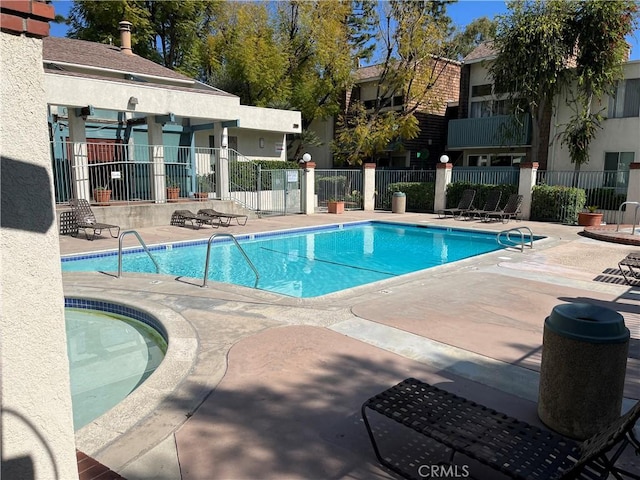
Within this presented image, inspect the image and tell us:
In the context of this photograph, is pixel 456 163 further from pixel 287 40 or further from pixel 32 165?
pixel 32 165

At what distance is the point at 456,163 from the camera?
2727cm

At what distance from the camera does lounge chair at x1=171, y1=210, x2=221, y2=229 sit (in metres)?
15.1

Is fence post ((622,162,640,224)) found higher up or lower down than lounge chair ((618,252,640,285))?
higher up

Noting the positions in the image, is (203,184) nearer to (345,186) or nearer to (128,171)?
(128,171)

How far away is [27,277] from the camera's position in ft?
6.66

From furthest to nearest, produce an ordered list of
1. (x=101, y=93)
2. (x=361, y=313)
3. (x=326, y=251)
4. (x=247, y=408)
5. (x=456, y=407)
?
(x=101, y=93), (x=326, y=251), (x=361, y=313), (x=247, y=408), (x=456, y=407)

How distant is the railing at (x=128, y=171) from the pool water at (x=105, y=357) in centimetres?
920

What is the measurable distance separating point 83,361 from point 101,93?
488 inches

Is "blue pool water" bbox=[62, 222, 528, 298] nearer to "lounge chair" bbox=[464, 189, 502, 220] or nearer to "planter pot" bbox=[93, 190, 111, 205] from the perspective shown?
"lounge chair" bbox=[464, 189, 502, 220]

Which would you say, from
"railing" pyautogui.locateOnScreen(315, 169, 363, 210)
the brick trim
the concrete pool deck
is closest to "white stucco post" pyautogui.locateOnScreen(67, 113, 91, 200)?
the concrete pool deck

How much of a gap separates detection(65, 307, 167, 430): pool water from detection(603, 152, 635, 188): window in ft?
60.6

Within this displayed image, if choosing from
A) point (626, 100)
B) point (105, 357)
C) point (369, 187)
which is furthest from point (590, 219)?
point (105, 357)

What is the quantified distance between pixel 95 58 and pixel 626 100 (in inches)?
878

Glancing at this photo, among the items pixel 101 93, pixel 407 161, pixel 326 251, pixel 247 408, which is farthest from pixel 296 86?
pixel 247 408
